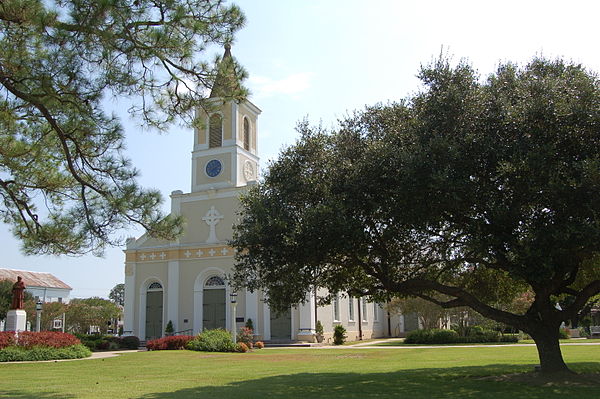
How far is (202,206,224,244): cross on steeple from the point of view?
38066 millimetres

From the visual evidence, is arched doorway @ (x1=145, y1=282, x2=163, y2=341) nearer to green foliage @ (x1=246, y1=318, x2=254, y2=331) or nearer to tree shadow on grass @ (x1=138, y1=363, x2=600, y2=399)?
green foliage @ (x1=246, y1=318, x2=254, y2=331)

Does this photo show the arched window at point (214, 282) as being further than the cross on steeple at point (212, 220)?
No

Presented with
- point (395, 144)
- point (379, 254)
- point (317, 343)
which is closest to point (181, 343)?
point (317, 343)

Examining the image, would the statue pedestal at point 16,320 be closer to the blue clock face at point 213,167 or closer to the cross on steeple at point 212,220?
the cross on steeple at point 212,220

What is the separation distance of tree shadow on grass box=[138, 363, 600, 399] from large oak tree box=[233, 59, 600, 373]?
194 centimetres

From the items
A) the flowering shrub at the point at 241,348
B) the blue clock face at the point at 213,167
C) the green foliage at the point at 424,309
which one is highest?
the blue clock face at the point at 213,167

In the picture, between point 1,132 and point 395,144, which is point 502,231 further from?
point 1,132

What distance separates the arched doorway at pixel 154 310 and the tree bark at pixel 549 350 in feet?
97.4

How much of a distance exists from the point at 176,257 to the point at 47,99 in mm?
30009

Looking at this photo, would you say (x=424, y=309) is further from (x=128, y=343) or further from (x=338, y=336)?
(x=128, y=343)

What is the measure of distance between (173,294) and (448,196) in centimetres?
3041

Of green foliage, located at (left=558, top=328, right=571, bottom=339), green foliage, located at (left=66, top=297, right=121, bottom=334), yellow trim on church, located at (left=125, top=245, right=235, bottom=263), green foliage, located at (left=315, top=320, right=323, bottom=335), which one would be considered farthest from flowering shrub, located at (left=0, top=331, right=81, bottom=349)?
green foliage, located at (left=66, top=297, right=121, bottom=334)

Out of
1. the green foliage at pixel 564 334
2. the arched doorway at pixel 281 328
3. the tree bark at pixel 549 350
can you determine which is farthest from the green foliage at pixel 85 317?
the tree bark at pixel 549 350

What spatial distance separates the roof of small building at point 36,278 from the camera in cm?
7319
